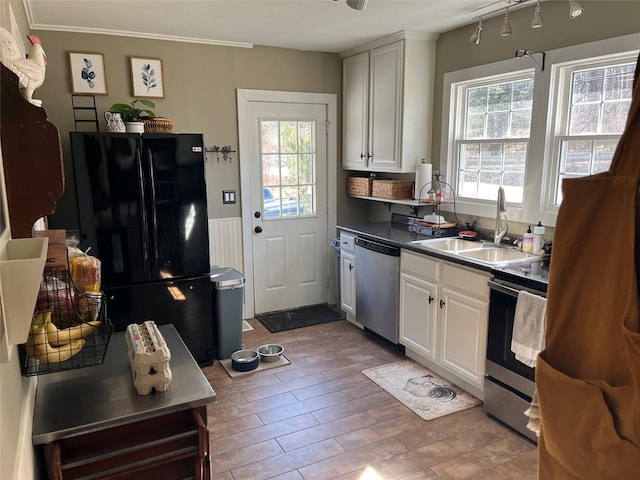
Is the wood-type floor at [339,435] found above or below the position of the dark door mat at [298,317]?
below

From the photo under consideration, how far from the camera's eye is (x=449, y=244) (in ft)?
11.8

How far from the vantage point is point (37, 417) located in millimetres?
1430

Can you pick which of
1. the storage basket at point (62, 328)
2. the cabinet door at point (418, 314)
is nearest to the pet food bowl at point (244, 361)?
the cabinet door at point (418, 314)

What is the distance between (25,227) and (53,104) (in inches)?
113

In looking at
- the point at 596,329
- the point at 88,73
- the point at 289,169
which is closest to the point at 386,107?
the point at 289,169

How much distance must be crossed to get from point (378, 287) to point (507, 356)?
1.27 meters

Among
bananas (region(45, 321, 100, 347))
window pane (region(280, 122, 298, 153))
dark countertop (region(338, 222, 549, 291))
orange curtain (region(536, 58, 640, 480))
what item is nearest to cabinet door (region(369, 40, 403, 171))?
dark countertop (region(338, 222, 549, 291))

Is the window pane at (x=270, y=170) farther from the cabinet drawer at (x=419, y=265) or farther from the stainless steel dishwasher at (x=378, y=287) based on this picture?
the cabinet drawer at (x=419, y=265)

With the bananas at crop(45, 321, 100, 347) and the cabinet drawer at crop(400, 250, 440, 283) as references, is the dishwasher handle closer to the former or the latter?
the cabinet drawer at crop(400, 250, 440, 283)

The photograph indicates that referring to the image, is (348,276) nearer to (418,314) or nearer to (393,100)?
(418,314)

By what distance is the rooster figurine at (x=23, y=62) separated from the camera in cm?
118

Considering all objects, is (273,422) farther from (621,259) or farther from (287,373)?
(621,259)

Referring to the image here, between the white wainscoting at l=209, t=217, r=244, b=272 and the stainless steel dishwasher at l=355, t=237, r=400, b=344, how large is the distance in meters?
1.17

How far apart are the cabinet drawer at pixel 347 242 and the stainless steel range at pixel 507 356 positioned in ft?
5.19
